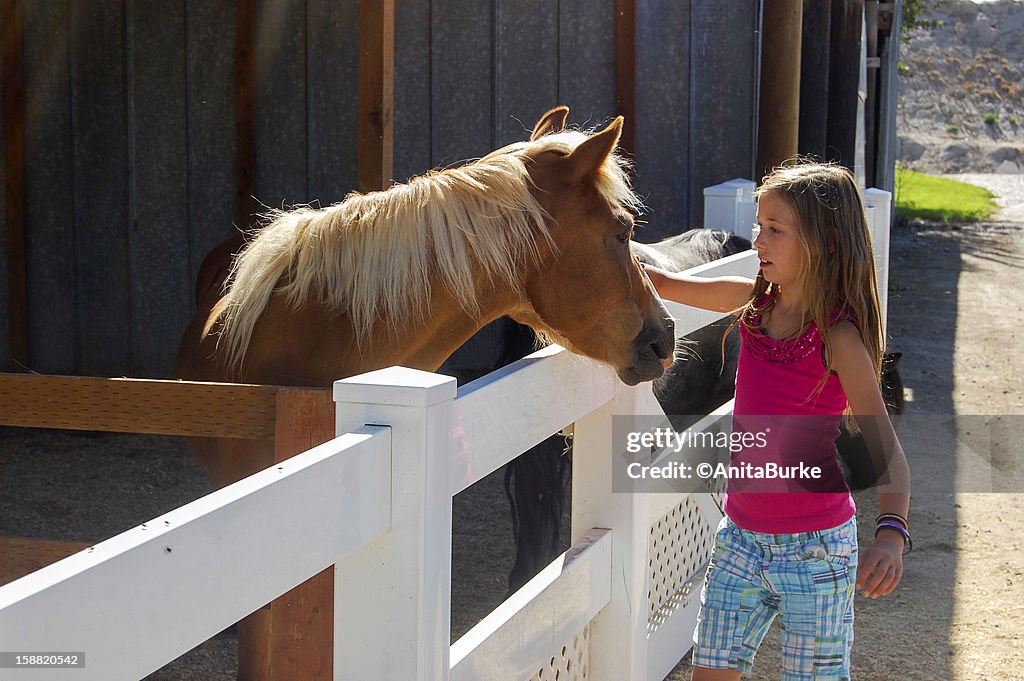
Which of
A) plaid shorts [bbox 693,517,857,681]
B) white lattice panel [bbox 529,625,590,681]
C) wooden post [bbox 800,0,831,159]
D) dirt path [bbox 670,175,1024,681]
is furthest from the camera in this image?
wooden post [bbox 800,0,831,159]

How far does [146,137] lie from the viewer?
6785mm

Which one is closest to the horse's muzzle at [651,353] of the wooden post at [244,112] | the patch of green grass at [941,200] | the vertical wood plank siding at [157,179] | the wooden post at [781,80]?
the wooden post at [781,80]

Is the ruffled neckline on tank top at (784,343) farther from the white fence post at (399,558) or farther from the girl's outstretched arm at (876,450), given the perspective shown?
the white fence post at (399,558)

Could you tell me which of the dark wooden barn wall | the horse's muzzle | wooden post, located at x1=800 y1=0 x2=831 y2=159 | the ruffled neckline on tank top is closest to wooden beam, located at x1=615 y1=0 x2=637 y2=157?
the dark wooden barn wall

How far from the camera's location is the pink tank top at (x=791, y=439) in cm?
220

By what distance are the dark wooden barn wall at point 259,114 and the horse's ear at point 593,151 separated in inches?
135

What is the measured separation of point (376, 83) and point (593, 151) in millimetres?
1686

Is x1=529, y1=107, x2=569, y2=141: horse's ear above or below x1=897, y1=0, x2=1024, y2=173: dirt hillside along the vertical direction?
below

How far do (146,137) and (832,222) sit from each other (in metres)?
5.56

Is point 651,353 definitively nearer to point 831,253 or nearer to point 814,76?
point 831,253

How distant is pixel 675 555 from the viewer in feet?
11.6

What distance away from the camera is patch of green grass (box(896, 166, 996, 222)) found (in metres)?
20.4

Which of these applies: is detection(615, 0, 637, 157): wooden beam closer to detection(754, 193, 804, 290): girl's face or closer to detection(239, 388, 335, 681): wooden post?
detection(754, 193, 804, 290): girl's face

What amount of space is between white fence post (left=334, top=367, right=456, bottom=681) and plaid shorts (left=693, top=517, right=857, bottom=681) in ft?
2.71
